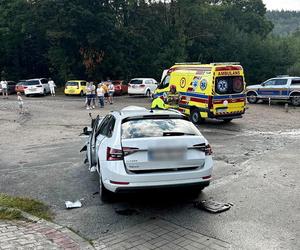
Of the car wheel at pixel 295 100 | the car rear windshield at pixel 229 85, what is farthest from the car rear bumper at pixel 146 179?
the car wheel at pixel 295 100

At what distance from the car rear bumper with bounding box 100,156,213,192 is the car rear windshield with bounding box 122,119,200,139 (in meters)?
0.62

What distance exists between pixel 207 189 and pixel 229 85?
996 centimetres

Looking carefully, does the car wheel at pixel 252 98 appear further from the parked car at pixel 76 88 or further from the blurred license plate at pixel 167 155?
the blurred license plate at pixel 167 155

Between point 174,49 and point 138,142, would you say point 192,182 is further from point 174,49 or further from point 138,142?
point 174,49

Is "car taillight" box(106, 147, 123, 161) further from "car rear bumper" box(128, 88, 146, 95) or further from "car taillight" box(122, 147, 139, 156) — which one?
"car rear bumper" box(128, 88, 146, 95)

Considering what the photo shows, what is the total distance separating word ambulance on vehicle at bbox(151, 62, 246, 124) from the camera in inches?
647

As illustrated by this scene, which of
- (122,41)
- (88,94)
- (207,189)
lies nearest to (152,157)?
(207,189)

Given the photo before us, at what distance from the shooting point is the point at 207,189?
7527 millimetres

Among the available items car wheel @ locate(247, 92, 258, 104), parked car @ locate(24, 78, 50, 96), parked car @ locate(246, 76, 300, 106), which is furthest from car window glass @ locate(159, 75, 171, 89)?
parked car @ locate(24, 78, 50, 96)

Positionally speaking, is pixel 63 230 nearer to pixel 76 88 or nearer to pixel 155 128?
pixel 155 128

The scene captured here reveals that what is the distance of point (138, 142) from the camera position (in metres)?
6.13

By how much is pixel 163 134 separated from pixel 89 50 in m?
34.9

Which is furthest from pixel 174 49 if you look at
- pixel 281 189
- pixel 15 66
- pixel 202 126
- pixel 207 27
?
pixel 281 189

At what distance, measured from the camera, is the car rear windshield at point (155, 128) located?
640cm
